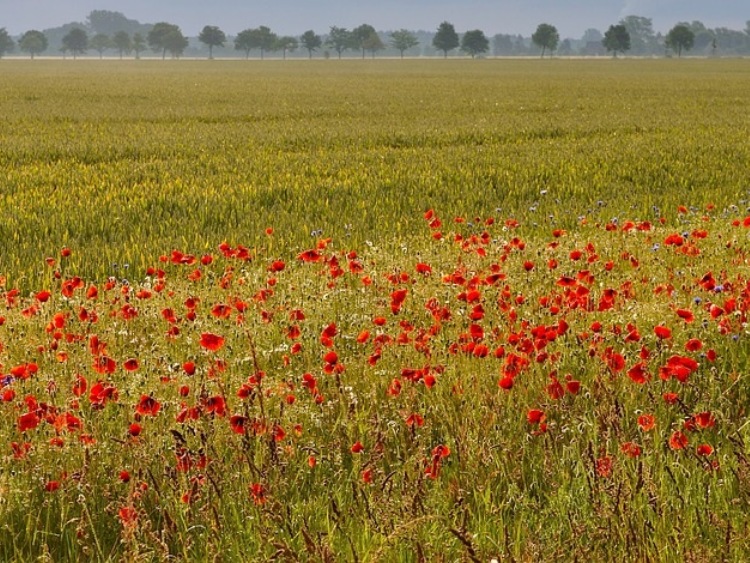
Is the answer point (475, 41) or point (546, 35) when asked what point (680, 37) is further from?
point (475, 41)

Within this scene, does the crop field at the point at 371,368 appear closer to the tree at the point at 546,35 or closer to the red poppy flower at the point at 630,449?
the red poppy flower at the point at 630,449

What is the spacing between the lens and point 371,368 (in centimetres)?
510

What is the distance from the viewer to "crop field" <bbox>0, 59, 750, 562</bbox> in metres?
3.24

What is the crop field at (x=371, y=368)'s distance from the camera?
3236mm

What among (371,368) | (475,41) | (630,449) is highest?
(475,41)

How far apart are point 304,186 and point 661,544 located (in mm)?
10658

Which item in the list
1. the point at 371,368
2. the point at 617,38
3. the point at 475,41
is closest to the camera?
the point at 371,368

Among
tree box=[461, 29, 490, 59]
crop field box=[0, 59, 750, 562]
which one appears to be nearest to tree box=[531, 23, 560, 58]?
tree box=[461, 29, 490, 59]

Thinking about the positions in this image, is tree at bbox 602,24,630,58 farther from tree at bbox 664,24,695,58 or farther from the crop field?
the crop field

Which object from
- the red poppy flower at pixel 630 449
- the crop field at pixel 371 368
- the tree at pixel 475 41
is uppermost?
the tree at pixel 475 41

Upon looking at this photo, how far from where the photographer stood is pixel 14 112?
102 ft

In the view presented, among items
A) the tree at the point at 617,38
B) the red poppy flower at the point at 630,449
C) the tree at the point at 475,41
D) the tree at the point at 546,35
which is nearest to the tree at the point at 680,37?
the tree at the point at 617,38

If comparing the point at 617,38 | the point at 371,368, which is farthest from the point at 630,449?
the point at 617,38

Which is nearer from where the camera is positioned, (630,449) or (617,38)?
(630,449)
